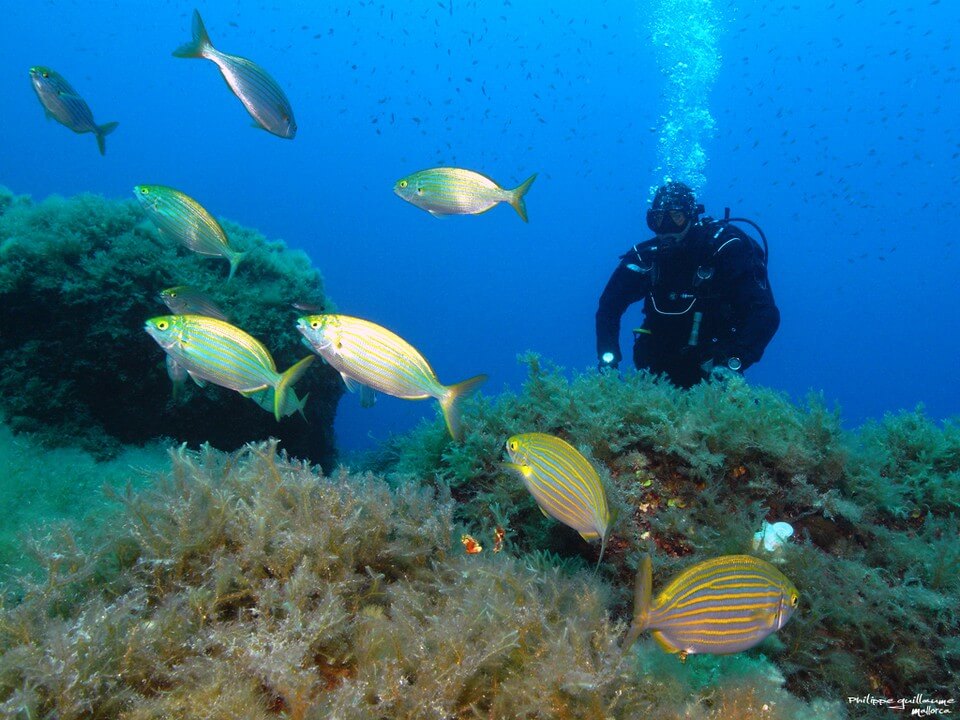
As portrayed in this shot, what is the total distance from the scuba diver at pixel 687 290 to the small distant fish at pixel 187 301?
498cm

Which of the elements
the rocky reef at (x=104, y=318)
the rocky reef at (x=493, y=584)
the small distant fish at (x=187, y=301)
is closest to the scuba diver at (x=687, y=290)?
the rocky reef at (x=493, y=584)

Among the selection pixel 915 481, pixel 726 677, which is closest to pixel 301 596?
pixel 726 677

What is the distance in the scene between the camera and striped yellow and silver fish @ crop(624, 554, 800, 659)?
208 cm

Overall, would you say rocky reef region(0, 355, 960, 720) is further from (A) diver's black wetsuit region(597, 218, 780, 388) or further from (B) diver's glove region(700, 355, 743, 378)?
(A) diver's black wetsuit region(597, 218, 780, 388)

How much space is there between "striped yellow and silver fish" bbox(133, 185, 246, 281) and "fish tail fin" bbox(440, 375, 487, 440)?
2.62 metres

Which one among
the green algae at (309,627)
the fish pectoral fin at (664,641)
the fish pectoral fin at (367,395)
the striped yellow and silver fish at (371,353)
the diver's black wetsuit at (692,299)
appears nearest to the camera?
the green algae at (309,627)

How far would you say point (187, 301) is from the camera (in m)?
4.27

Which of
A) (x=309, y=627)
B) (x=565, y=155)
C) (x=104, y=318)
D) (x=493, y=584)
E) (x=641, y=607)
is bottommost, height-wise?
(x=309, y=627)

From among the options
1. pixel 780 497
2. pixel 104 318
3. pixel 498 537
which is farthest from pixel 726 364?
pixel 104 318

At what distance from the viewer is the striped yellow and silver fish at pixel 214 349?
9.91ft

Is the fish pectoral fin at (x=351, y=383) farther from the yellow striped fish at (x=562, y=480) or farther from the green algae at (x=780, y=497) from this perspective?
the yellow striped fish at (x=562, y=480)

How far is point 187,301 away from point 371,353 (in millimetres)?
2540

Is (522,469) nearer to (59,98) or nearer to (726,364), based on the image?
(726,364)

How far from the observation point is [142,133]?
4193 inches
